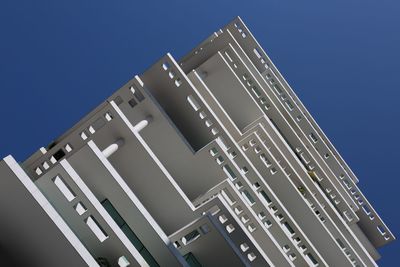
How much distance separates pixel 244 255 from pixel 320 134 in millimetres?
19935

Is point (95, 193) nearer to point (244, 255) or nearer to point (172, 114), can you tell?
point (244, 255)

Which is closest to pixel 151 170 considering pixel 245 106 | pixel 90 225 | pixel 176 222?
pixel 176 222

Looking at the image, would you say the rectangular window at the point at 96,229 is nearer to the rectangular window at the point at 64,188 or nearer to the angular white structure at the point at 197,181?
the angular white structure at the point at 197,181

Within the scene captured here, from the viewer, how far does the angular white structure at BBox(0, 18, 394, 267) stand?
17.6 m

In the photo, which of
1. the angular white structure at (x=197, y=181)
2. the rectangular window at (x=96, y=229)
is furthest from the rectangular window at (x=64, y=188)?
the rectangular window at (x=96, y=229)

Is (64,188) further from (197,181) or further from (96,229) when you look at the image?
(197,181)

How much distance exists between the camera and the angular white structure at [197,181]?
57.6 feet

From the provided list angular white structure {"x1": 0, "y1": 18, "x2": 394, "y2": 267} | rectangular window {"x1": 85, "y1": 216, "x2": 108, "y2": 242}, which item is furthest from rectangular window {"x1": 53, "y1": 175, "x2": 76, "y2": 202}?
rectangular window {"x1": 85, "y1": 216, "x2": 108, "y2": 242}

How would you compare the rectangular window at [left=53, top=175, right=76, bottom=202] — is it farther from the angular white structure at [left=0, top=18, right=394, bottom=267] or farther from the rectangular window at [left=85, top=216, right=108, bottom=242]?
the rectangular window at [left=85, top=216, right=108, bottom=242]

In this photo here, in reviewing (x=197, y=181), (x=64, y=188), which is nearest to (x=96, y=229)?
(x=64, y=188)

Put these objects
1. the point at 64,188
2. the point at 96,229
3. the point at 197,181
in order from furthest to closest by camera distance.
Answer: the point at 197,181, the point at 64,188, the point at 96,229

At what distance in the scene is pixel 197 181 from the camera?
2491cm

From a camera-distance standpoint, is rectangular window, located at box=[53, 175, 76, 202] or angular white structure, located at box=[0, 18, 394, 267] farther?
rectangular window, located at box=[53, 175, 76, 202]

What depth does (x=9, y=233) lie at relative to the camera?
16.6 m
